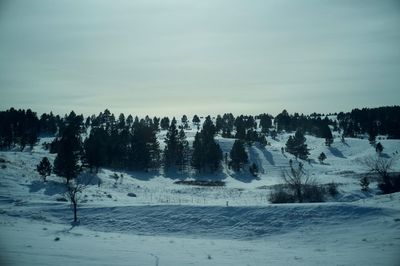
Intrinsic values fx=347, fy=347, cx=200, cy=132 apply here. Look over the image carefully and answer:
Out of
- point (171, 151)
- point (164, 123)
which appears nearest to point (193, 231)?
point (171, 151)

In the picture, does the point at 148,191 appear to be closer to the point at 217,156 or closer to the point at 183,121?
the point at 217,156

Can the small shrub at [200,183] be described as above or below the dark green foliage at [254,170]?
below

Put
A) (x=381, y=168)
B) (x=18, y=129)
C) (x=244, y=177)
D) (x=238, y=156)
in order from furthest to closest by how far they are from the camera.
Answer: (x=18, y=129) → (x=238, y=156) → (x=244, y=177) → (x=381, y=168)

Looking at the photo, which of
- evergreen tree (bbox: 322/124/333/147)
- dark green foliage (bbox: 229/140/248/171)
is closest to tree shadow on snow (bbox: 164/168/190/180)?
dark green foliage (bbox: 229/140/248/171)

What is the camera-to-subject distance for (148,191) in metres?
61.4

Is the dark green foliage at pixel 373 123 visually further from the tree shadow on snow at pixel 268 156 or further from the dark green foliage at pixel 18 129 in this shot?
the dark green foliage at pixel 18 129

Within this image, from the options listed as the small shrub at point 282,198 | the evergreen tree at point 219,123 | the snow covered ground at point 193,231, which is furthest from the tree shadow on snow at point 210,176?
the evergreen tree at point 219,123

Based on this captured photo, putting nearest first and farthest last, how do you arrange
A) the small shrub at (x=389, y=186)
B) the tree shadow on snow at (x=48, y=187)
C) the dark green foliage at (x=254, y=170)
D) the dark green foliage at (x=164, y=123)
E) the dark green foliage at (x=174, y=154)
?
the tree shadow on snow at (x=48, y=187), the small shrub at (x=389, y=186), the dark green foliage at (x=254, y=170), the dark green foliage at (x=174, y=154), the dark green foliage at (x=164, y=123)

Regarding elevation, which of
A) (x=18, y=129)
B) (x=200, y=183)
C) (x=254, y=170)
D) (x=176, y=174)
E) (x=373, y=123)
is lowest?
(x=200, y=183)

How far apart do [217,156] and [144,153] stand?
1946 centimetres

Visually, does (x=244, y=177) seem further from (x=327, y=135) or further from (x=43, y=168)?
(x=327, y=135)

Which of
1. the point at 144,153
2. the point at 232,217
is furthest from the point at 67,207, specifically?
the point at 144,153

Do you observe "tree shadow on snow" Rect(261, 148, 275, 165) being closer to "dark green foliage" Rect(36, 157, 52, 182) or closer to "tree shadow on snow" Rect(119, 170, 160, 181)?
"tree shadow on snow" Rect(119, 170, 160, 181)

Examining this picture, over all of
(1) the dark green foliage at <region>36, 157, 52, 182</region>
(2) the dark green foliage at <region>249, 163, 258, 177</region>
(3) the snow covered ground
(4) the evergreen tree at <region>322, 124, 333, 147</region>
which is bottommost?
(3) the snow covered ground
